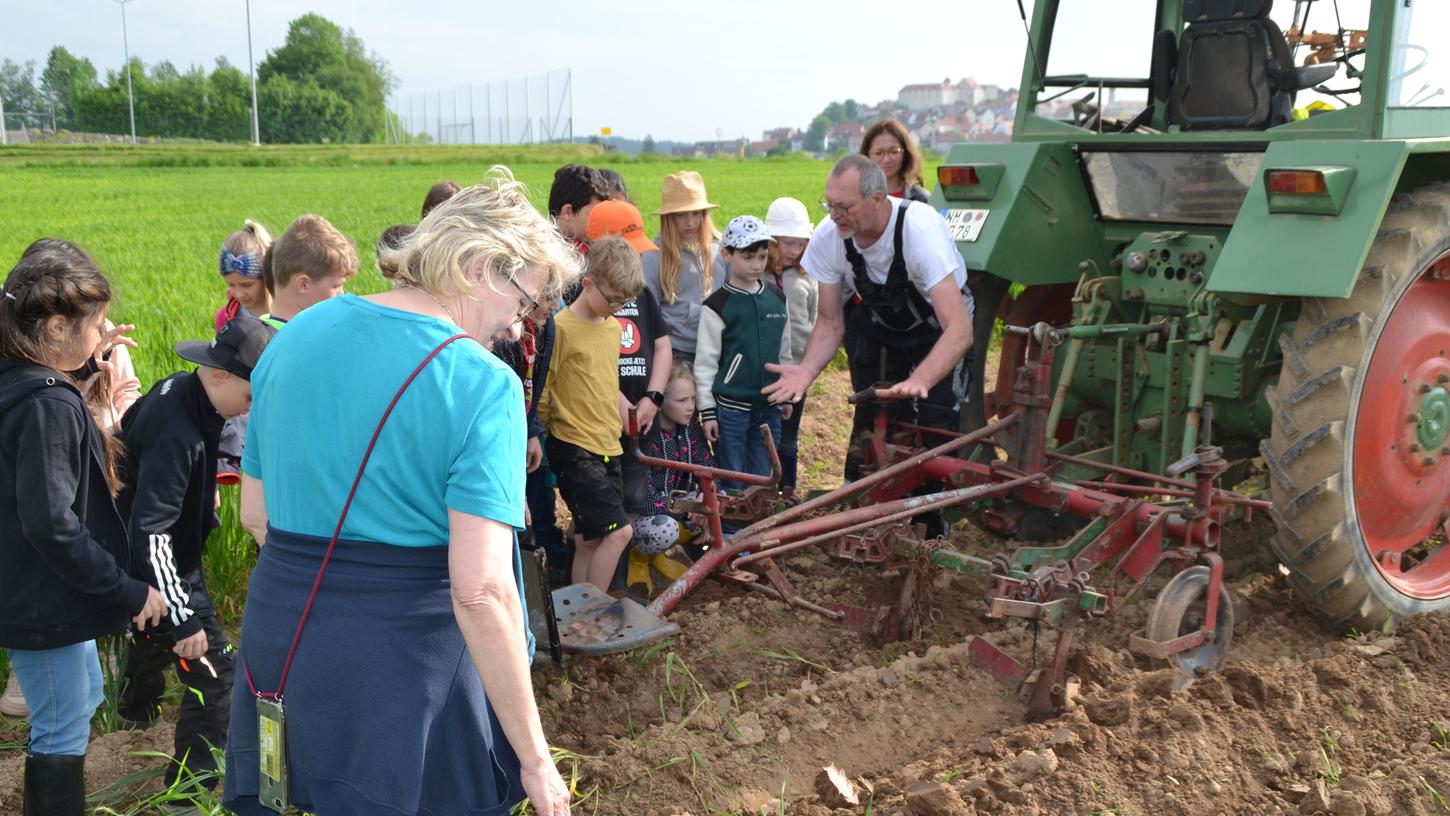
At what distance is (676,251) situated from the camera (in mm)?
5066

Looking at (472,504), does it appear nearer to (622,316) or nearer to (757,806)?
(757,806)

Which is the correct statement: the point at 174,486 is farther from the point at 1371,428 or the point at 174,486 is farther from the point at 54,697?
the point at 1371,428

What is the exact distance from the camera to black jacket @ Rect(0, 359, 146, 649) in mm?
2574

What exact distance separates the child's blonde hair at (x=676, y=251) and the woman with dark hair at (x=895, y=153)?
125 cm

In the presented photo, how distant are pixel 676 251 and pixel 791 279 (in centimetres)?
76

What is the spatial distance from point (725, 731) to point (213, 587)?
2.18 metres

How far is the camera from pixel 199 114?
8250 cm

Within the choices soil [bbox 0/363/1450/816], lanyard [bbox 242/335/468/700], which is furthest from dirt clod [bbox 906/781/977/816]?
lanyard [bbox 242/335/468/700]

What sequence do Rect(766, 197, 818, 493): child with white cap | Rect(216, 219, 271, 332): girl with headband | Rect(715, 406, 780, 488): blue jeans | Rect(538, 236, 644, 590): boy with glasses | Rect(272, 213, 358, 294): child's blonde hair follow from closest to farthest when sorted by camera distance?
Rect(272, 213, 358, 294): child's blonde hair, Rect(538, 236, 644, 590): boy with glasses, Rect(216, 219, 271, 332): girl with headband, Rect(715, 406, 780, 488): blue jeans, Rect(766, 197, 818, 493): child with white cap

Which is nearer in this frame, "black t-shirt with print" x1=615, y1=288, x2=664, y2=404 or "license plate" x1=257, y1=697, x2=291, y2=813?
"license plate" x1=257, y1=697, x2=291, y2=813

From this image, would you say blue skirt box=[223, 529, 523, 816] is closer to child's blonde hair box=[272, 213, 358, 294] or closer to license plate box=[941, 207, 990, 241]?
child's blonde hair box=[272, 213, 358, 294]

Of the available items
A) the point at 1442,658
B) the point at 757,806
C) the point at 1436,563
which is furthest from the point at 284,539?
the point at 1436,563

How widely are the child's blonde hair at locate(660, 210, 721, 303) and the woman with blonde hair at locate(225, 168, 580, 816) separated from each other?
3004 mm

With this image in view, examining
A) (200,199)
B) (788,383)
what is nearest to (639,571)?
(788,383)
